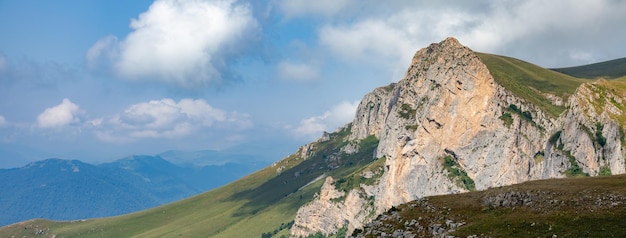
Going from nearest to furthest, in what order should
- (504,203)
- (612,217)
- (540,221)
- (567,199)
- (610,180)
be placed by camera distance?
(612,217)
(540,221)
(567,199)
(504,203)
(610,180)

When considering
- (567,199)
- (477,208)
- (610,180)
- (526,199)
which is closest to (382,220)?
(477,208)

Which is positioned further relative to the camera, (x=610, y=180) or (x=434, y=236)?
(x=610, y=180)

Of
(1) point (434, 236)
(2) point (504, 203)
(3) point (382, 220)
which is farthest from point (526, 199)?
(3) point (382, 220)

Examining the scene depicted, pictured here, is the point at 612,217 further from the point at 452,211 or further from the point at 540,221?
the point at 452,211

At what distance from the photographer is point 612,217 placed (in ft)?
206

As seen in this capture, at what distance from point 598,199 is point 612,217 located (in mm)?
7245

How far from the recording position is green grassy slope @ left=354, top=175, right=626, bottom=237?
207 feet

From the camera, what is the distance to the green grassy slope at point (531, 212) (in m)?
63.2

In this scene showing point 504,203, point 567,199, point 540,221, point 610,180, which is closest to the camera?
point 540,221

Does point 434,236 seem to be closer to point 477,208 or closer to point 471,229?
point 471,229

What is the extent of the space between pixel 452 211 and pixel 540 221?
15340 millimetres

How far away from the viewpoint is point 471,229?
70.6 m

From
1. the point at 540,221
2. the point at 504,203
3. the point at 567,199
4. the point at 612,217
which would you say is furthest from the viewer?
the point at 504,203

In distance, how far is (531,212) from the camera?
7119 cm
